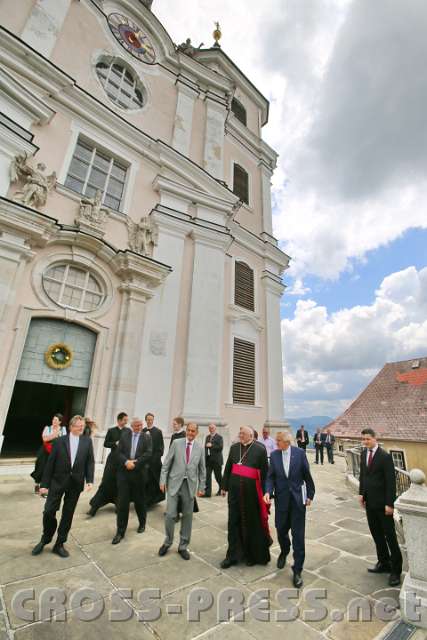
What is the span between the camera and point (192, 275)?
12008 mm

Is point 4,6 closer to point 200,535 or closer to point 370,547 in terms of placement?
point 200,535

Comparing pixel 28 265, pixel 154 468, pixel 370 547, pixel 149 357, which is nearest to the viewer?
pixel 370 547

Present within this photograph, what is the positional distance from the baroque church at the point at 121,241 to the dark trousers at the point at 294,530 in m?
6.25

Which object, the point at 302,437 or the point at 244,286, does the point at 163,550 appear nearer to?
the point at 244,286

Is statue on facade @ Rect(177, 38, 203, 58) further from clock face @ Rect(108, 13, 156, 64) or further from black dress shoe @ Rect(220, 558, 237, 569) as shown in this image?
black dress shoe @ Rect(220, 558, 237, 569)

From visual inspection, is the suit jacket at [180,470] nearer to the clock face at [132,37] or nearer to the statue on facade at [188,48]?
the clock face at [132,37]

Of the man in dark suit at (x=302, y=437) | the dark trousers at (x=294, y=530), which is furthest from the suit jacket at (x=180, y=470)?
the man in dark suit at (x=302, y=437)

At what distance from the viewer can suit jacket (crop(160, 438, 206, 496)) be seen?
13.7 feet

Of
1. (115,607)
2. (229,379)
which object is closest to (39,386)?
(229,379)

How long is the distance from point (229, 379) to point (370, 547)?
26.6 feet

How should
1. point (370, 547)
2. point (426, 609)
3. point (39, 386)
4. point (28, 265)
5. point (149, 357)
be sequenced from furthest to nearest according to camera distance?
point (39, 386), point (149, 357), point (28, 265), point (370, 547), point (426, 609)

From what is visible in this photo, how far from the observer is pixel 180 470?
13.8 feet

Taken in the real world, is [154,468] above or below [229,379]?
below

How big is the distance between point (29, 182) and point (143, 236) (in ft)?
11.7
